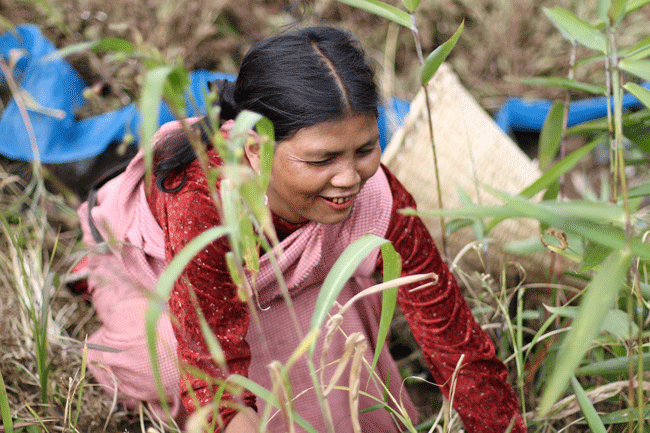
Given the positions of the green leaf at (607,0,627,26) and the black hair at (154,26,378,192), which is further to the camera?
the black hair at (154,26,378,192)

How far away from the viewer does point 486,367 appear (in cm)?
109

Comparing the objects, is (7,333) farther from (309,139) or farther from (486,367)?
(486,367)

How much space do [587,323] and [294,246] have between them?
28.5 inches

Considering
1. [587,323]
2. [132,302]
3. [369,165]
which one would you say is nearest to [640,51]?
[369,165]

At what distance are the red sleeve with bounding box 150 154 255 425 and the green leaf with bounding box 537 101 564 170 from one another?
74 centimetres

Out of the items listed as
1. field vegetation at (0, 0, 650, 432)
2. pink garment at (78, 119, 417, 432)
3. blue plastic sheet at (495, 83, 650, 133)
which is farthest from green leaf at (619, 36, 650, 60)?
blue plastic sheet at (495, 83, 650, 133)

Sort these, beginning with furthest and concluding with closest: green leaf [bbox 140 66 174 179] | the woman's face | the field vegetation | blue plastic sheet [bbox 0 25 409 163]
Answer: blue plastic sheet [bbox 0 25 409 163], the woman's face, the field vegetation, green leaf [bbox 140 66 174 179]

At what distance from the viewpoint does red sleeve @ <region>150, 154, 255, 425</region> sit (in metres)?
0.99

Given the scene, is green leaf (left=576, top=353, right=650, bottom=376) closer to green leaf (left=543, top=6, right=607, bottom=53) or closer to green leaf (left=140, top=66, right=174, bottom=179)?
green leaf (left=543, top=6, right=607, bottom=53)

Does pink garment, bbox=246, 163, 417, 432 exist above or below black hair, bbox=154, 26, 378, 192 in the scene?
below

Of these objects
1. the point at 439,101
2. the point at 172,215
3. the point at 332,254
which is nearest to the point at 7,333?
the point at 172,215

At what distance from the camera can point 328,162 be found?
95 centimetres

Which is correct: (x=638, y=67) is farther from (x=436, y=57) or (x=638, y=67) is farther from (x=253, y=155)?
(x=253, y=155)

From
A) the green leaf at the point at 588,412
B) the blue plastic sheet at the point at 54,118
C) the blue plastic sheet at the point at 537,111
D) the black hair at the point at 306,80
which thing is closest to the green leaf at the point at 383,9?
the black hair at the point at 306,80
